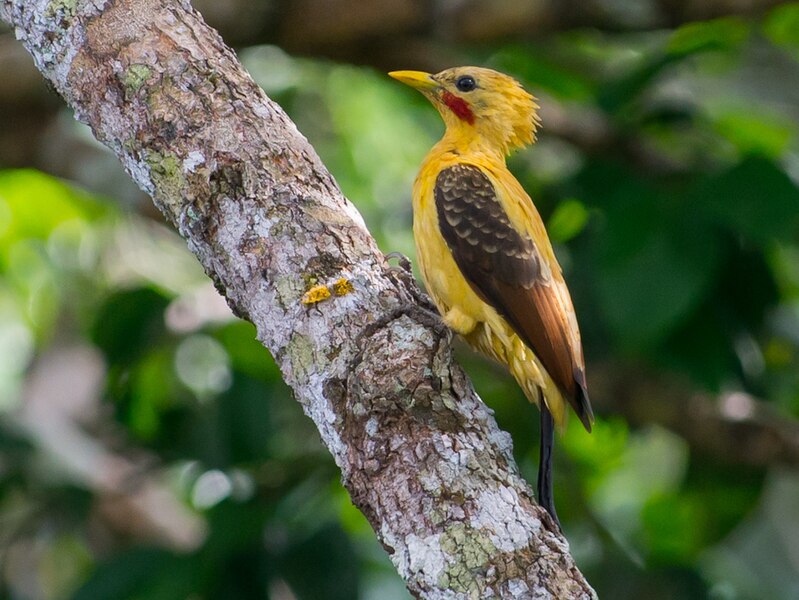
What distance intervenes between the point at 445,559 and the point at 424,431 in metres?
0.32

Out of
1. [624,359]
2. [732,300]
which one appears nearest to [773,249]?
[732,300]

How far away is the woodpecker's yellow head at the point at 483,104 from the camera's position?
4.52 metres

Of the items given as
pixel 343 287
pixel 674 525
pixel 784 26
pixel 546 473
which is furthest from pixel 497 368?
pixel 343 287

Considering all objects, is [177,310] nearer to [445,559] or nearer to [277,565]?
[277,565]

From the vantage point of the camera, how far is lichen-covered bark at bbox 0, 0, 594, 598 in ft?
8.16

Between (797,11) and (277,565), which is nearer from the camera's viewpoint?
(277,565)

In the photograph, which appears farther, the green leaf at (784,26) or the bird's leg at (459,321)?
the green leaf at (784,26)

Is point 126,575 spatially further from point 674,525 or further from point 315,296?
point 674,525

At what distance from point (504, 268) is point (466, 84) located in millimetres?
1120

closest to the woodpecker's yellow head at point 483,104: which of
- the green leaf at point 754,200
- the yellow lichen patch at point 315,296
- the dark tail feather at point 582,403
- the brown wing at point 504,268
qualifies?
the brown wing at point 504,268

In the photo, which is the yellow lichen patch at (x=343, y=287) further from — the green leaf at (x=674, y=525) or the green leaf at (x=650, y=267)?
the green leaf at (x=674, y=525)

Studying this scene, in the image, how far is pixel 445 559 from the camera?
2.44 metres

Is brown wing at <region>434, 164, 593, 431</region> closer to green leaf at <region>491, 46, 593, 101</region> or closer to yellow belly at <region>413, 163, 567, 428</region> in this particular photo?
yellow belly at <region>413, 163, 567, 428</region>

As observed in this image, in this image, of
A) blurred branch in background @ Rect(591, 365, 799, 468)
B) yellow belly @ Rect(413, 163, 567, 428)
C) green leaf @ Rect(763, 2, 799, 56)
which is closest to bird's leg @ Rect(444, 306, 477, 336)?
yellow belly @ Rect(413, 163, 567, 428)
